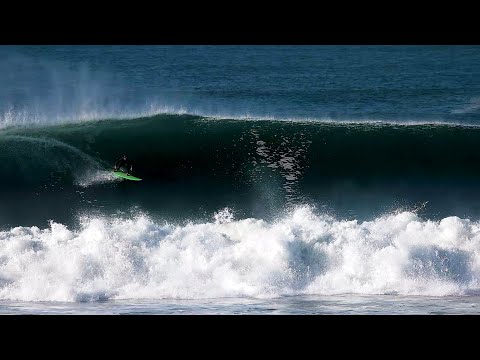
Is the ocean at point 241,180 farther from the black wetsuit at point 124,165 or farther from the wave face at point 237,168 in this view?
the black wetsuit at point 124,165

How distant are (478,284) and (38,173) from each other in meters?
9.43

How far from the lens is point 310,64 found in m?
27.5

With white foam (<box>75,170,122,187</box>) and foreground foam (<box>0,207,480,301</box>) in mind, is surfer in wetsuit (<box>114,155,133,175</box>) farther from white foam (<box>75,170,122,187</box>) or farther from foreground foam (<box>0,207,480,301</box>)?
foreground foam (<box>0,207,480,301</box>)

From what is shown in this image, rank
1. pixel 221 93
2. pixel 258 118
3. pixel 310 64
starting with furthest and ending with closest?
pixel 310 64, pixel 221 93, pixel 258 118

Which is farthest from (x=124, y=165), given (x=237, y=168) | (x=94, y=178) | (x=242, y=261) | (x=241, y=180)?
(x=242, y=261)

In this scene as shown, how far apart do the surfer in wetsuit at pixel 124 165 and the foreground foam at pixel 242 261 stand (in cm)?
164

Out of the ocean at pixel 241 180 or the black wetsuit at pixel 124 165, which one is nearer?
the ocean at pixel 241 180

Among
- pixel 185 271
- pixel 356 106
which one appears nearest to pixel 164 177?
pixel 185 271

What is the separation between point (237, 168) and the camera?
21234mm

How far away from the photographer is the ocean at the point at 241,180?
17.6m

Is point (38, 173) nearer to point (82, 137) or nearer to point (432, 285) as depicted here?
point (82, 137)

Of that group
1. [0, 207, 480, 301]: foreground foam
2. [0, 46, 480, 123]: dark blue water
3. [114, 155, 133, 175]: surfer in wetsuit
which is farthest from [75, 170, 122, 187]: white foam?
[0, 46, 480, 123]: dark blue water

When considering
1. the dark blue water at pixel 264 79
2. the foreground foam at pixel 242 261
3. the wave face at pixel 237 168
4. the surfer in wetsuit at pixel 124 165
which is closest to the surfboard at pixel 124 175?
the surfer in wetsuit at pixel 124 165

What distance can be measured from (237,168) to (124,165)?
249 cm
